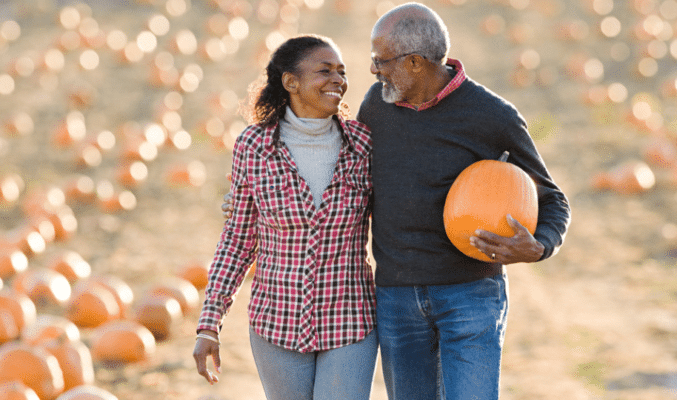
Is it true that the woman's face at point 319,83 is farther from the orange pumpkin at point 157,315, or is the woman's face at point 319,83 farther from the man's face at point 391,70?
the orange pumpkin at point 157,315

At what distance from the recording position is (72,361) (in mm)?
4375

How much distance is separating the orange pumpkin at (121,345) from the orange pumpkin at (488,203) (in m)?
2.87

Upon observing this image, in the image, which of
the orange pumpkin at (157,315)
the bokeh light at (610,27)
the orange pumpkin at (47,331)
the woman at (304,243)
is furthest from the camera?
the bokeh light at (610,27)

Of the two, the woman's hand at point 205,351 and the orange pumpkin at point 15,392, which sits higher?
the woman's hand at point 205,351

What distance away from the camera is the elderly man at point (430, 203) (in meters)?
2.76

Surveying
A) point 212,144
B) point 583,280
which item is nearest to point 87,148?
point 212,144

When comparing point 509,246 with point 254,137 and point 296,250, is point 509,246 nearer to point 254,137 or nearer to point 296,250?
point 296,250

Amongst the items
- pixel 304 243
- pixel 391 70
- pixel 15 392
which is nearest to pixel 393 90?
pixel 391 70

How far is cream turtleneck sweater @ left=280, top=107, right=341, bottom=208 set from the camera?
282 cm

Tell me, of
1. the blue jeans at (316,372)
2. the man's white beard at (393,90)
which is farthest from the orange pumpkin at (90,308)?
the man's white beard at (393,90)

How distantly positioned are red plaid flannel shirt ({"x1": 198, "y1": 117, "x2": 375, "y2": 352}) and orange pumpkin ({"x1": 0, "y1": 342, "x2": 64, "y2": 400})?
193cm

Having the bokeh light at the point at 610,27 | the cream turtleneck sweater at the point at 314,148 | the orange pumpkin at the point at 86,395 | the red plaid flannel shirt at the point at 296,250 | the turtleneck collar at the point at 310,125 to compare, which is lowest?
the orange pumpkin at the point at 86,395

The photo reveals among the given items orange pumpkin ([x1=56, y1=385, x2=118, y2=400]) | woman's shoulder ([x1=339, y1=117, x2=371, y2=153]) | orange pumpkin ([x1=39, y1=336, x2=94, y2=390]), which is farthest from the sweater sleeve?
orange pumpkin ([x1=39, y1=336, x2=94, y2=390])

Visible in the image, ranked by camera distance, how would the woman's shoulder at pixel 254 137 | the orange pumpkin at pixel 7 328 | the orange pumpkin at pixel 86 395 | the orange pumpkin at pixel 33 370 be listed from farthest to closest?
the orange pumpkin at pixel 7 328 < the orange pumpkin at pixel 33 370 < the orange pumpkin at pixel 86 395 < the woman's shoulder at pixel 254 137
